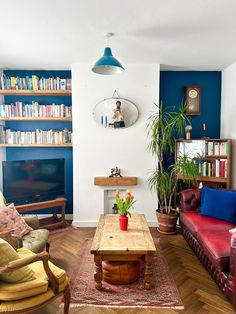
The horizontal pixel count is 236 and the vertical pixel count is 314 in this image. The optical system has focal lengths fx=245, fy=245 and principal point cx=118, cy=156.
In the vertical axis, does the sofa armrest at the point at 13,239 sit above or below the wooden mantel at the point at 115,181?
below

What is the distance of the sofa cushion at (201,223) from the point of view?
9.86 feet

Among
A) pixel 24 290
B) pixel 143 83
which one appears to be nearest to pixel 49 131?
pixel 143 83

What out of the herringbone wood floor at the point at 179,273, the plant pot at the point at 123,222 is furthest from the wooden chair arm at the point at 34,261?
the plant pot at the point at 123,222

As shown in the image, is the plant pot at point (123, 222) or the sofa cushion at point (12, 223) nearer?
the sofa cushion at point (12, 223)

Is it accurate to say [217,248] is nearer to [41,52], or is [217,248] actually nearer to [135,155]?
[135,155]

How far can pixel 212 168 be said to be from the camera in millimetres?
4141

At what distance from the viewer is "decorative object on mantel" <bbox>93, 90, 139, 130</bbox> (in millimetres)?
4176

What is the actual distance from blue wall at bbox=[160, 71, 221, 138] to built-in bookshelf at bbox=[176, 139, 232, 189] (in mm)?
512

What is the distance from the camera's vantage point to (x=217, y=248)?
2.46m

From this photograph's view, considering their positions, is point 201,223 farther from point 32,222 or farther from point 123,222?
point 32,222

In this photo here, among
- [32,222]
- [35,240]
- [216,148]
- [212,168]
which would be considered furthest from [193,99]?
[35,240]

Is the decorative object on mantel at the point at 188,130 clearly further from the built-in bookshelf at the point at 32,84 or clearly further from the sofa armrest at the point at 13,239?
the sofa armrest at the point at 13,239

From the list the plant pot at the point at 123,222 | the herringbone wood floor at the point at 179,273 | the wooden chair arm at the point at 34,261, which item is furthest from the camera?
the plant pot at the point at 123,222

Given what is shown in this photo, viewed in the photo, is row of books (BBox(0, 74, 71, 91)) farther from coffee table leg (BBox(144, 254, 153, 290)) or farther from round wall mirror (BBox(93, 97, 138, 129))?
coffee table leg (BBox(144, 254, 153, 290))
